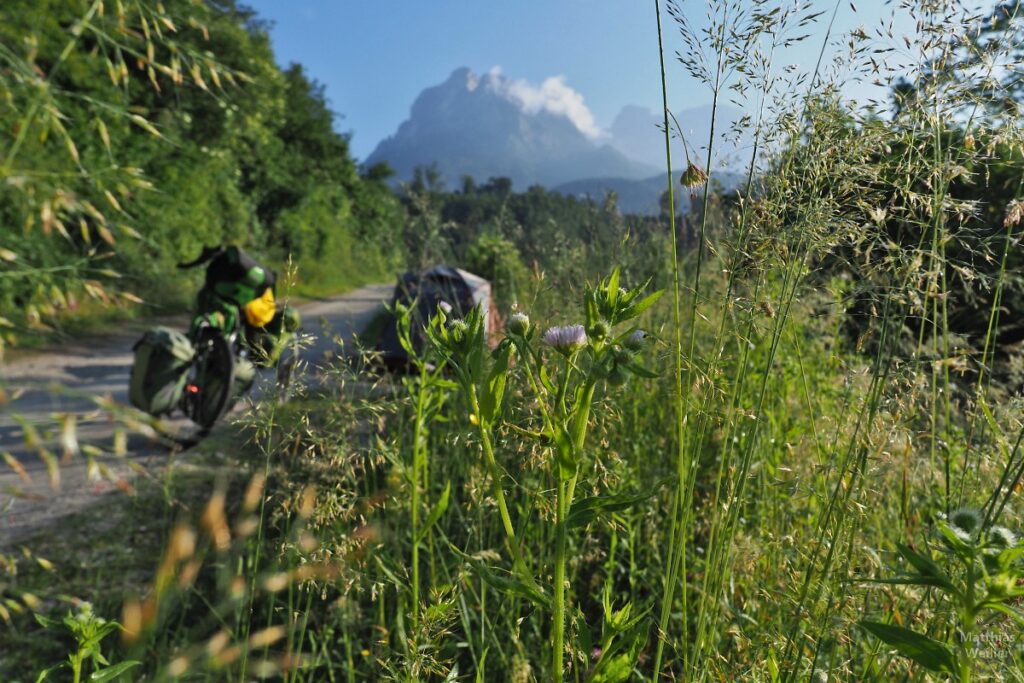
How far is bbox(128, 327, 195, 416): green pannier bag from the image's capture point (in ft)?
14.5

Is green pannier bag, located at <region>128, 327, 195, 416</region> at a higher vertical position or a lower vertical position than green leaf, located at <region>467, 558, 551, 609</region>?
lower

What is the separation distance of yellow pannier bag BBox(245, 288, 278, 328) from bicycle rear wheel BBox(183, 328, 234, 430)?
0.86ft

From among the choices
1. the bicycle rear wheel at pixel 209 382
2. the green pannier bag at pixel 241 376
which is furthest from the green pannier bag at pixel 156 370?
the green pannier bag at pixel 241 376

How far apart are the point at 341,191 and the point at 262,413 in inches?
1045

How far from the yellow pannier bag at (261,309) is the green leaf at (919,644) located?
15.3ft

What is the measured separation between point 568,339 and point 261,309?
14.6 ft

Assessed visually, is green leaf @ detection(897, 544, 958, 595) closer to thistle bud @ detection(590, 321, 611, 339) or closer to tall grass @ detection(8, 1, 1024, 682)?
tall grass @ detection(8, 1, 1024, 682)

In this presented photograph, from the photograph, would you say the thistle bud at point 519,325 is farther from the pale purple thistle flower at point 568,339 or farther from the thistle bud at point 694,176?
the thistle bud at point 694,176

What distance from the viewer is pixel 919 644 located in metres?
0.77

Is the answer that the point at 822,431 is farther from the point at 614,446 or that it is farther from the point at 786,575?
the point at 614,446

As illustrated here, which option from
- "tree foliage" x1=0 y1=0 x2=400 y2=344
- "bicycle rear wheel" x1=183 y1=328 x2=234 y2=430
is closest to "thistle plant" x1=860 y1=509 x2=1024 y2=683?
"tree foliage" x1=0 y1=0 x2=400 y2=344

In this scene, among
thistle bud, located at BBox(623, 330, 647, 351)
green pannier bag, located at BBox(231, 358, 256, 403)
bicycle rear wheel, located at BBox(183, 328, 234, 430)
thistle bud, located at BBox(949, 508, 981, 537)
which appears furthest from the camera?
green pannier bag, located at BBox(231, 358, 256, 403)

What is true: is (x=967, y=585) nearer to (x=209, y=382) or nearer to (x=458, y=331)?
(x=458, y=331)

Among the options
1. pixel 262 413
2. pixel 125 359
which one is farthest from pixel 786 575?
pixel 125 359
